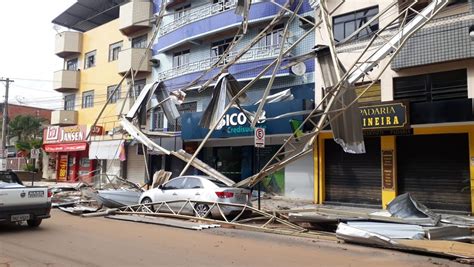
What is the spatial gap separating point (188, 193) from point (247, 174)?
8.78 m

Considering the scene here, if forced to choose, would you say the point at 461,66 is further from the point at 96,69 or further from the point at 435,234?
the point at 96,69

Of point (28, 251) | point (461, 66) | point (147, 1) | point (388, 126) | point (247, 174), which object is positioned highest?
point (147, 1)

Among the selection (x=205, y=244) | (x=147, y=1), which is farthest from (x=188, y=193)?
(x=147, y=1)

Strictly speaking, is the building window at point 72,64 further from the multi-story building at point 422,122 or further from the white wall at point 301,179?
the multi-story building at point 422,122

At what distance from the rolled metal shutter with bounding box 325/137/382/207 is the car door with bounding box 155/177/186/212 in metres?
6.94

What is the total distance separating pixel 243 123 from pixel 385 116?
655cm

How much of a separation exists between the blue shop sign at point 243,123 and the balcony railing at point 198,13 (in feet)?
19.7

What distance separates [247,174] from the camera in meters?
23.1

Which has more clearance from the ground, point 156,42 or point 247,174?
point 156,42

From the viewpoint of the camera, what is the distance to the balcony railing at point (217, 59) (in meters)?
21.5

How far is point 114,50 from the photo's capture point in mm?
34438

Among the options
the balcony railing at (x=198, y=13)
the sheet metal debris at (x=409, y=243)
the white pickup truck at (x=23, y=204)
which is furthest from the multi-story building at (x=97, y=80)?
the sheet metal debris at (x=409, y=243)

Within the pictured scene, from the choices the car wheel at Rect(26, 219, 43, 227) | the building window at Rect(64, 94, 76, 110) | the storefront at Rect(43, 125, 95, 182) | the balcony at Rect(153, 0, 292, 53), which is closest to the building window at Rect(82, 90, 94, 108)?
the building window at Rect(64, 94, 76, 110)

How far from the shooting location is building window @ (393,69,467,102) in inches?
627
